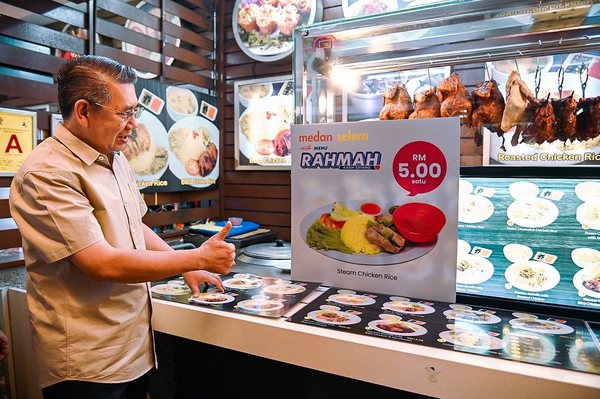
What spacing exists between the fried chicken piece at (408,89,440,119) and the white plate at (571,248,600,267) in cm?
69

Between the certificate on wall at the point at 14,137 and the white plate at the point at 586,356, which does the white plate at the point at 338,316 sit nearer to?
the white plate at the point at 586,356

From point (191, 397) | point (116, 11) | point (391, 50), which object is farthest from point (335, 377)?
point (116, 11)

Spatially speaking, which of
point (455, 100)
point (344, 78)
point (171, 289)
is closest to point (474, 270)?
Result: point (455, 100)

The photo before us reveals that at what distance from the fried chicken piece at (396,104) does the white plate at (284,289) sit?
0.80 m

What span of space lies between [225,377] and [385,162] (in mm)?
1062

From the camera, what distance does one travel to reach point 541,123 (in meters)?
1.42

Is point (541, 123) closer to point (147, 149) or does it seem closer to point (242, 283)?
point (242, 283)

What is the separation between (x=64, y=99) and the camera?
4.06ft

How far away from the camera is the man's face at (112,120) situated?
123cm

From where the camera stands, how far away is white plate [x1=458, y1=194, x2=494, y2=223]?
142 cm

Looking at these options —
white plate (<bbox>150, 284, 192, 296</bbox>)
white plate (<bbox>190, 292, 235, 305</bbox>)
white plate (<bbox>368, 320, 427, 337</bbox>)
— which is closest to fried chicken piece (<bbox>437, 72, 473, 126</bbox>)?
white plate (<bbox>368, 320, 427, 337</bbox>)

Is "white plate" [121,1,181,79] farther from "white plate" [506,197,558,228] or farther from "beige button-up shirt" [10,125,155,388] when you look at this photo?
"white plate" [506,197,558,228]

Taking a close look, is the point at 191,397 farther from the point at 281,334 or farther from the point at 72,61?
the point at 72,61

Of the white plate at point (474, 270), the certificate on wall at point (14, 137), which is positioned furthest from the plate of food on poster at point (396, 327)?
the certificate on wall at point (14, 137)
